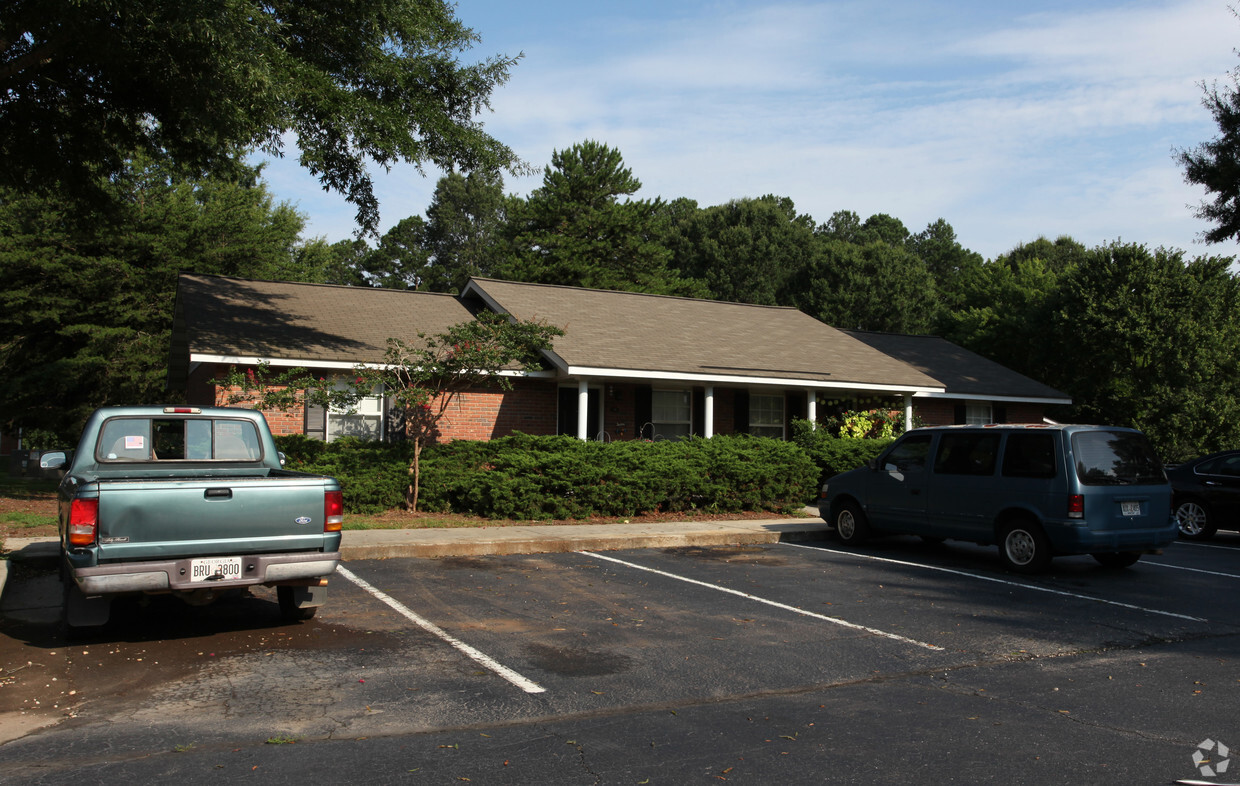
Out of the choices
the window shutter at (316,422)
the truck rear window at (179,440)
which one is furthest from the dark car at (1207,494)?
the window shutter at (316,422)

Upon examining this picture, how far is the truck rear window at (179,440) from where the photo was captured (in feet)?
25.7

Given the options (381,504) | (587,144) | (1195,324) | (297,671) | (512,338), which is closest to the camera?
(297,671)

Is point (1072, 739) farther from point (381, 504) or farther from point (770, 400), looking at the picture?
point (770, 400)

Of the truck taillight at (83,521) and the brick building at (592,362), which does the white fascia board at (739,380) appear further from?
the truck taillight at (83,521)

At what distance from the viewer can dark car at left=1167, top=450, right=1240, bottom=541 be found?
13766mm

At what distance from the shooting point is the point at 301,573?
22.4 feet

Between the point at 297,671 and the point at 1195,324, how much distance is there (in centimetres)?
2704

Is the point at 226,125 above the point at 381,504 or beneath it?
above

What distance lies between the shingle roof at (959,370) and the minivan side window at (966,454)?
11902 millimetres

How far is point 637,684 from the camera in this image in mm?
6004

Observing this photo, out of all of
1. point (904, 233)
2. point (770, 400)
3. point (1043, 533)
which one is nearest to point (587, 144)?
point (770, 400)

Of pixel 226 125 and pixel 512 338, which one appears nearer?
pixel 226 125

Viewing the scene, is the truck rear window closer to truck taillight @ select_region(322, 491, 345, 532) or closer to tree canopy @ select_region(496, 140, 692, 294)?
truck taillight @ select_region(322, 491, 345, 532)

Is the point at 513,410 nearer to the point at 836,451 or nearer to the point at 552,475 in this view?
the point at 552,475
